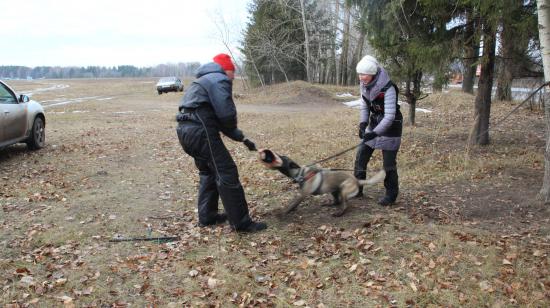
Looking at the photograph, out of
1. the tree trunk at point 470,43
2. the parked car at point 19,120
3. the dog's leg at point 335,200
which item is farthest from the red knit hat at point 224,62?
the parked car at point 19,120

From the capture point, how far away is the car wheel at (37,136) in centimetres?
1023

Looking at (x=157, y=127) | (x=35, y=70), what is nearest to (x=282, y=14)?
(x=157, y=127)

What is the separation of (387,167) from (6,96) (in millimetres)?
7902

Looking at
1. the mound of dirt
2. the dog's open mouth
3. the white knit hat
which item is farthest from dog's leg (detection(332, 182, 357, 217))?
the mound of dirt

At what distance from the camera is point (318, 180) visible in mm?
5473

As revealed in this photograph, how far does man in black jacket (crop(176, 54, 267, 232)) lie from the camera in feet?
15.8

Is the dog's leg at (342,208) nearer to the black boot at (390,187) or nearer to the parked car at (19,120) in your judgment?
the black boot at (390,187)

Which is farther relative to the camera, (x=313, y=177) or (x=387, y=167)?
(x=387, y=167)

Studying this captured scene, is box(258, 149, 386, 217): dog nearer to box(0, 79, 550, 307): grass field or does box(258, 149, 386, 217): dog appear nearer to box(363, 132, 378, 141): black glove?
box(0, 79, 550, 307): grass field

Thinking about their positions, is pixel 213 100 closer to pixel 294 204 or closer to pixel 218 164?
pixel 218 164

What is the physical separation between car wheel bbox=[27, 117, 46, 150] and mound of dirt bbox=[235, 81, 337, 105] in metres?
16.4

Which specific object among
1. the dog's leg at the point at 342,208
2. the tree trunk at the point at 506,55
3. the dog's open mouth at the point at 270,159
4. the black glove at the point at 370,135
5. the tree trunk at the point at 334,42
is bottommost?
the dog's leg at the point at 342,208

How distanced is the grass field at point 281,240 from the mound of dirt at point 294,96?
1716 centimetres

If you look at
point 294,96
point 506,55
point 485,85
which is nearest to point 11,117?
point 485,85
